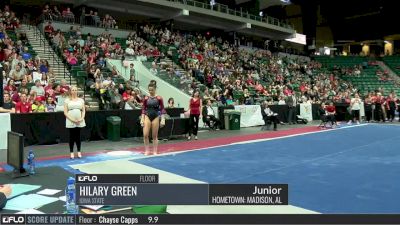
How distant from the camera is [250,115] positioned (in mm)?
18875

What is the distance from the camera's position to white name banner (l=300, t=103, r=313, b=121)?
22375mm

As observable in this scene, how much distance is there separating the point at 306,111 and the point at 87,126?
14325mm

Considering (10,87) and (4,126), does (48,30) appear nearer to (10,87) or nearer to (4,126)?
(10,87)

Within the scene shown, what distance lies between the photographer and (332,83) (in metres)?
33.8

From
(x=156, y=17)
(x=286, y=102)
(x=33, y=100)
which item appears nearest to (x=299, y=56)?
(x=156, y=17)

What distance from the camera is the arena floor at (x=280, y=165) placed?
5230mm

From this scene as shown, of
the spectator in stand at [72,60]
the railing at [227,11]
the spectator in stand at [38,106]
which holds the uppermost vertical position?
the railing at [227,11]

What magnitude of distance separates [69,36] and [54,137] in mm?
10474

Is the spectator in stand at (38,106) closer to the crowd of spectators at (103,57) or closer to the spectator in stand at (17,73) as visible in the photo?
the spectator in stand at (17,73)

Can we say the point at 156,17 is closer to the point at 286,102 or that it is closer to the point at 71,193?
the point at 286,102

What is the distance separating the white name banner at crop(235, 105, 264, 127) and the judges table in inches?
177

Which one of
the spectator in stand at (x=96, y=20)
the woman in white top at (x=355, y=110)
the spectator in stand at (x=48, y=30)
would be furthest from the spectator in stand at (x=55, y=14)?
the woman in white top at (x=355, y=110)

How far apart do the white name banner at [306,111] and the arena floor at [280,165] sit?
946cm

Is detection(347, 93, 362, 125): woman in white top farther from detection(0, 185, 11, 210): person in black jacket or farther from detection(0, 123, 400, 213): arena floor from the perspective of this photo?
detection(0, 185, 11, 210): person in black jacket
